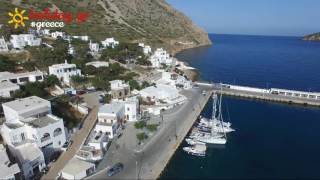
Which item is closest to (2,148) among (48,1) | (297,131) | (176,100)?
(176,100)

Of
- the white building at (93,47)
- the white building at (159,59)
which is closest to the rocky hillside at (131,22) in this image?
the white building at (93,47)

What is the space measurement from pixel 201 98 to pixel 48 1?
4305 inches

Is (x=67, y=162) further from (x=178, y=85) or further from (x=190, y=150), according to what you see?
(x=178, y=85)

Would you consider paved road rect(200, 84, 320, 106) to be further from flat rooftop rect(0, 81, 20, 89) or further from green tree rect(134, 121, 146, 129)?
flat rooftop rect(0, 81, 20, 89)

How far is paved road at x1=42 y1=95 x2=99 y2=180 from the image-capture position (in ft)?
112

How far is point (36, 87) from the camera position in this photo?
52812 mm

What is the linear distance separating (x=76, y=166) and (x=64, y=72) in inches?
1345

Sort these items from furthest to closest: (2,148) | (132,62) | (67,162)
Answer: (132,62) → (67,162) → (2,148)

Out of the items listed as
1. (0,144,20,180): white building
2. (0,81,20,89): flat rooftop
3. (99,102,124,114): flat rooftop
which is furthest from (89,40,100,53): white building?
(0,144,20,180): white building

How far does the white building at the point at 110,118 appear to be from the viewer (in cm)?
4406

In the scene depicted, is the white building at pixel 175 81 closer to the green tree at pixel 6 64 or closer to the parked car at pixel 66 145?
the green tree at pixel 6 64

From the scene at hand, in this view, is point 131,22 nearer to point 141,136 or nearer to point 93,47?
point 93,47

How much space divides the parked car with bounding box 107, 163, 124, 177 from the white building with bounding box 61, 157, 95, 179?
2246 mm

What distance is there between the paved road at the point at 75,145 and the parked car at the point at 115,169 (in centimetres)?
631
